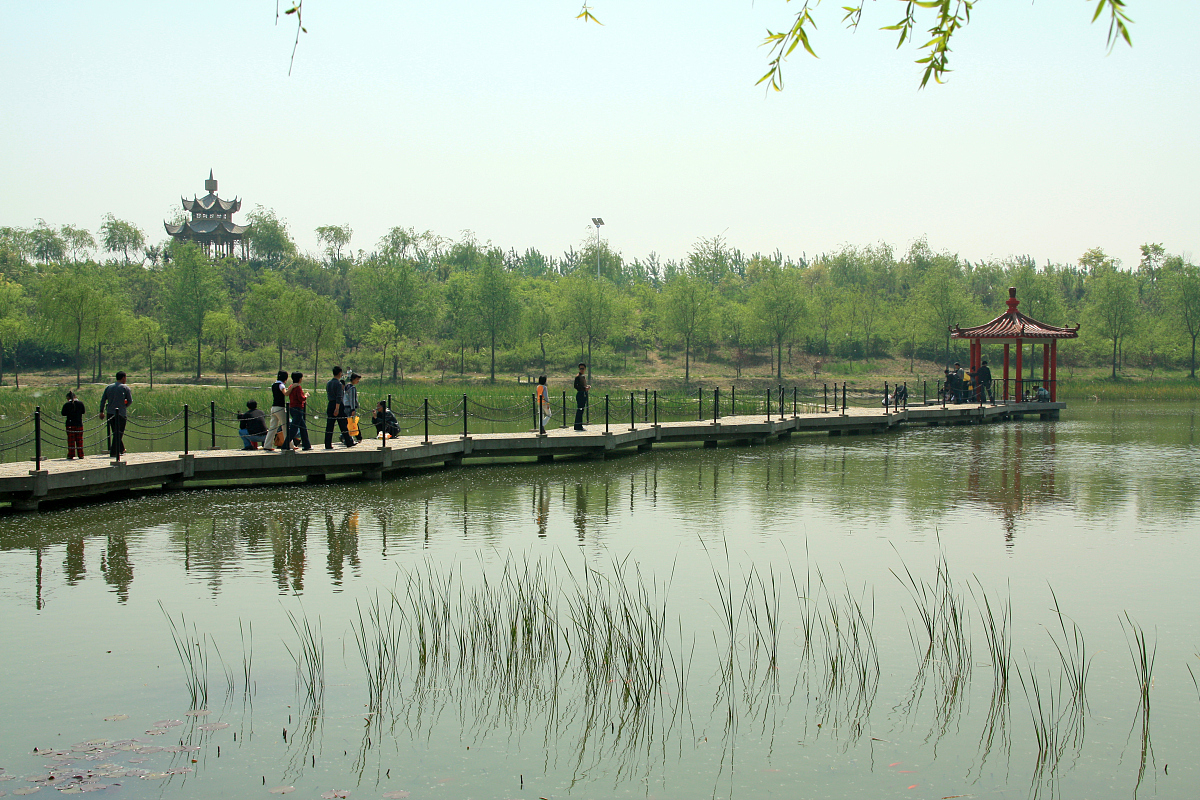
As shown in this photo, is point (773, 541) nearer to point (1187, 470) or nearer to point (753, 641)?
point (753, 641)

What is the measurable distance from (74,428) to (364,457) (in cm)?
507

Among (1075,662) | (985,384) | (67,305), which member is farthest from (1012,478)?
(67,305)

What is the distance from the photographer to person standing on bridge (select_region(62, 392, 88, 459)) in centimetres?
1709

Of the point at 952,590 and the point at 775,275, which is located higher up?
the point at 775,275

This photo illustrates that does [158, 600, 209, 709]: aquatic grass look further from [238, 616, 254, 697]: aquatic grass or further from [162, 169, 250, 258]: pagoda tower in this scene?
[162, 169, 250, 258]: pagoda tower

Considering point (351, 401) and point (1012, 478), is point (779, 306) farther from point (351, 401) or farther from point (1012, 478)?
point (351, 401)

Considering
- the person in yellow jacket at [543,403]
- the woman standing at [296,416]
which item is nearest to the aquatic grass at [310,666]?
the woman standing at [296,416]

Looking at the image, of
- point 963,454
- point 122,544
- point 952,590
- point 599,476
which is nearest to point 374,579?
point 122,544

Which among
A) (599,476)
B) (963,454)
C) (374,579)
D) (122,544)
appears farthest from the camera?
(963,454)

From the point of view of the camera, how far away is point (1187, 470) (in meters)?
21.0

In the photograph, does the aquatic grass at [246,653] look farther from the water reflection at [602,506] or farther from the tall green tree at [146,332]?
the tall green tree at [146,332]

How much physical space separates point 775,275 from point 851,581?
201 ft

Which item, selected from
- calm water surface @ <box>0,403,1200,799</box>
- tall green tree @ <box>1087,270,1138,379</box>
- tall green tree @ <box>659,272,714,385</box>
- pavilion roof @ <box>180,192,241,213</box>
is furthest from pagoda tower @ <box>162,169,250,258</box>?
calm water surface @ <box>0,403,1200,799</box>

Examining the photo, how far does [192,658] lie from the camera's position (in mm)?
8047
